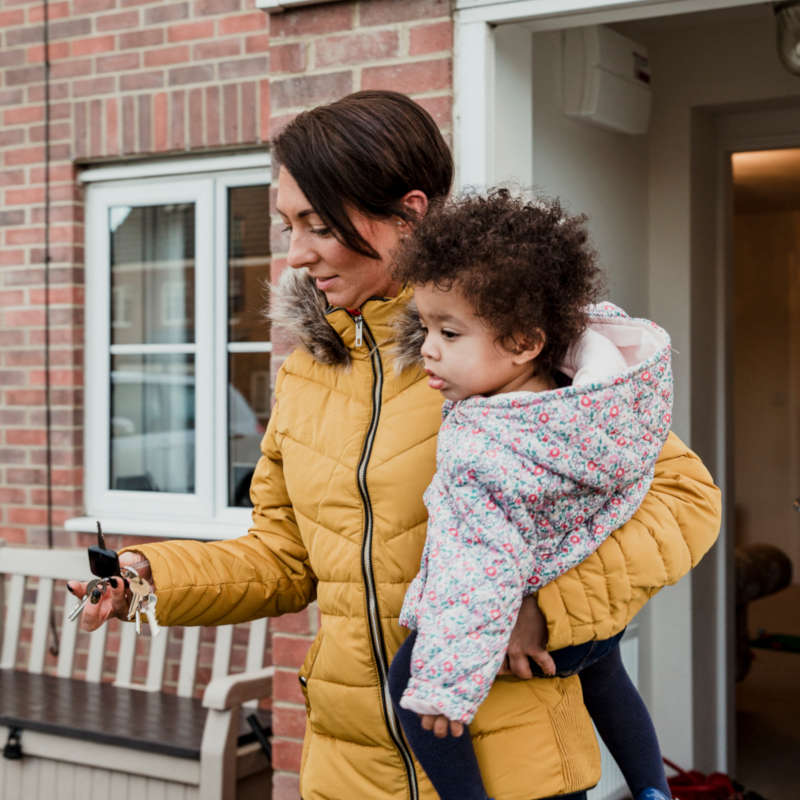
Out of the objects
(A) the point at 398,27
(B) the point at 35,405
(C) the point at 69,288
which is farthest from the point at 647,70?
(B) the point at 35,405

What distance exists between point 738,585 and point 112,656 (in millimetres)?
3208

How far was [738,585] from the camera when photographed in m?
6.13

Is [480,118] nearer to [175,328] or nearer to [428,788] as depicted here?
[428,788]

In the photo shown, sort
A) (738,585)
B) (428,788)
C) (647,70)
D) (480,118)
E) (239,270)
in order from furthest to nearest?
1. (738,585)
2. (239,270)
3. (647,70)
4. (480,118)
5. (428,788)

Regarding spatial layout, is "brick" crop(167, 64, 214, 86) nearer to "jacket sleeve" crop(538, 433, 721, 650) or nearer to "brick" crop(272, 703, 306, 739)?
"brick" crop(272, 703, 306, 739)

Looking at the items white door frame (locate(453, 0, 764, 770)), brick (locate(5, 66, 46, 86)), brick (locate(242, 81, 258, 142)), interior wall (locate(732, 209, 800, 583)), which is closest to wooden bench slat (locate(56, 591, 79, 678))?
brick (locate(242, 81, 258, 142))

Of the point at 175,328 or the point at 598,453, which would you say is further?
the point at 175,328

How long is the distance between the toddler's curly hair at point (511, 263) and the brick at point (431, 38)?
1.33 metres

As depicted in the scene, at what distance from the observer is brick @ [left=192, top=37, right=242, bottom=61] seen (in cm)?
442

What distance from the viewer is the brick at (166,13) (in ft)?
14.9

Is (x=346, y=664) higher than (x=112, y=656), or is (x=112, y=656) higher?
(x=346, y=664)

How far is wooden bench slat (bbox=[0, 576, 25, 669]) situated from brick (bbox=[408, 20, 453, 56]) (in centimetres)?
272

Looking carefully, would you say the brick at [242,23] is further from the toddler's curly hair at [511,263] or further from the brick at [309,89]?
the toddler's curly hair at [511,263]

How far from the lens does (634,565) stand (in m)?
1.64
